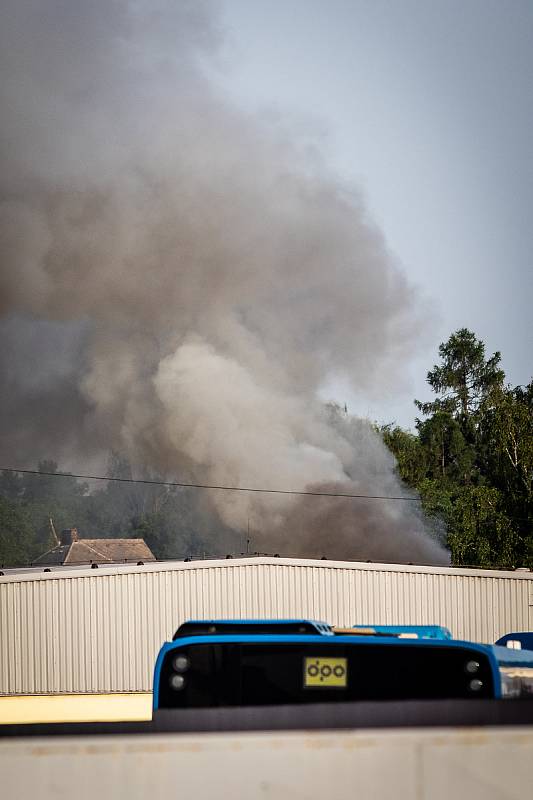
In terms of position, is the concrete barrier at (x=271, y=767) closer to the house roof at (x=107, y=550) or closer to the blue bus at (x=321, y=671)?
the blue bus at (x=321, y=671)

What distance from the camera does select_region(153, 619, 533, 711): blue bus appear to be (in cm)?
620

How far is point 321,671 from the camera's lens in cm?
641

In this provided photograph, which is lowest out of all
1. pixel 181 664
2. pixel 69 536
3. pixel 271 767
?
pixel 69 536

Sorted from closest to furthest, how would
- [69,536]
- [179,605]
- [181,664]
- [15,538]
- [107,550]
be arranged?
[181,664] → [179,605] → [107,550] → [69,536] → [15,538]

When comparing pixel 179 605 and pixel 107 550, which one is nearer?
pixel 179 605

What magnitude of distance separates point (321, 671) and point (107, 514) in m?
88.5

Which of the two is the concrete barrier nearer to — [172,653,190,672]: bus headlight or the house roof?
[172,653,190,672]: bus headlight

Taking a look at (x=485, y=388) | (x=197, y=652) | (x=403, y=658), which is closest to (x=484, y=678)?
(x=403, y=658)

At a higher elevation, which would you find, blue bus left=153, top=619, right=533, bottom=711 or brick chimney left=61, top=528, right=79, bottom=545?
blue bus left=153, top=619, right=533, bottom=711

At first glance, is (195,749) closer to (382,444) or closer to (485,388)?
(382,444)

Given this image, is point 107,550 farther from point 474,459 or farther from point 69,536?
point 474,459

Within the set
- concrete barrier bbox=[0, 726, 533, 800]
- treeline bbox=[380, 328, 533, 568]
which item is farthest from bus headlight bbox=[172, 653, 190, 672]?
Result: treeline bbox=[380, 328, 533, 568]

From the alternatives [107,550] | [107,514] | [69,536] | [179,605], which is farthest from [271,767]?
[107,514]

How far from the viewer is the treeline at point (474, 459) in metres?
51.5
